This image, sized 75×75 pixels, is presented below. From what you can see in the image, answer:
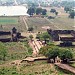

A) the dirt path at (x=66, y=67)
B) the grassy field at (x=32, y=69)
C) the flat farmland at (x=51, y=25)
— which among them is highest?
the dirt path at (x=66, y=67)

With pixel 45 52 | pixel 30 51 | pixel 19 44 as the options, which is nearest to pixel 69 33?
pixel 19 44

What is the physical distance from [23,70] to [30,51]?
11.4 m

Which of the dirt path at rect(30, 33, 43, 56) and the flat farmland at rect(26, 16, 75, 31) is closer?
the dirt path at rect(30, 33, 43, 56)

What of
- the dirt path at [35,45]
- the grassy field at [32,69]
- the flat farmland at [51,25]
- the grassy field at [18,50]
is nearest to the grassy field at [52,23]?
the flat farmland at [51,25]

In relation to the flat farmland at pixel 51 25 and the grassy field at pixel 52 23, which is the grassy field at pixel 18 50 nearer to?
the flat farmland at pixel 51 25

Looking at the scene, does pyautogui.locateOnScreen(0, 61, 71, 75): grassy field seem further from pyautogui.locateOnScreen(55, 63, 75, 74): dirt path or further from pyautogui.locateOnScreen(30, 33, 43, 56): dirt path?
pyautogui.locateOnScreen(30, 33, 43, 56): dirt path

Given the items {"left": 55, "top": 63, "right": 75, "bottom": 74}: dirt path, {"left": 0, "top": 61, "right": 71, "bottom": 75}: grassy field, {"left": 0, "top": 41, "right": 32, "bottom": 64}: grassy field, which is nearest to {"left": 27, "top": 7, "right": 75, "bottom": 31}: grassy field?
{"left": 0, "top": 41, "right": 32, "bottom": 64}: grassy field

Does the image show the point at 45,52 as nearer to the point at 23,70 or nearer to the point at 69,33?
the point at 23,70

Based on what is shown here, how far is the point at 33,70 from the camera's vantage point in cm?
3584

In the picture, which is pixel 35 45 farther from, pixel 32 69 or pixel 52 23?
pixel 52 23

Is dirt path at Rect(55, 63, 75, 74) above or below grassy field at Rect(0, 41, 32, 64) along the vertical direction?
above

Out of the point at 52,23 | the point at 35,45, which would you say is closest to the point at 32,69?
the point at 35,45

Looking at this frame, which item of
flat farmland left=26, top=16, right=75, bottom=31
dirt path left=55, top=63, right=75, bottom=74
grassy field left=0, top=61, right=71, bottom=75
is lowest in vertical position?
flat farmland left=26, top=16, right=75, bottom=31

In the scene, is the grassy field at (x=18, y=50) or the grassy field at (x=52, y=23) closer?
the grassy field at (x=18, y=50)
